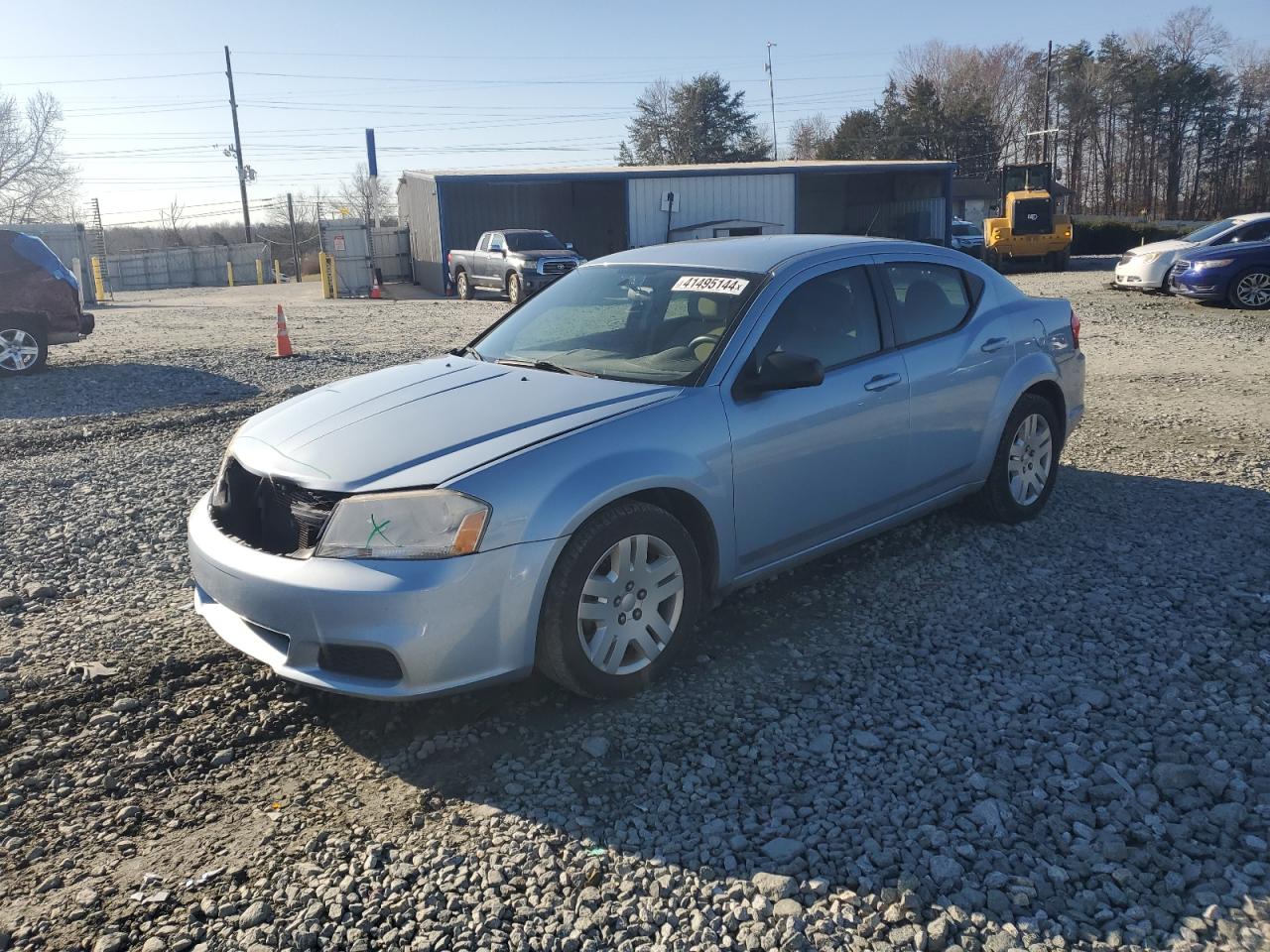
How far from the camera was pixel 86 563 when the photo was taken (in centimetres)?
566

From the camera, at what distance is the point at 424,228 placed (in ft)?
114

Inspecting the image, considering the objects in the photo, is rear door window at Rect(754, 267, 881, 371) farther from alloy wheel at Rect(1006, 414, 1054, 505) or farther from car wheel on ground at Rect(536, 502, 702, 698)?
alloy wheel at Rect(1006, 414, 1054, 505)

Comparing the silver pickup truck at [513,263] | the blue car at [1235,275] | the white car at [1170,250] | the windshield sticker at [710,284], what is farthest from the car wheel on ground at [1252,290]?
the windshield sticker at [710,284]

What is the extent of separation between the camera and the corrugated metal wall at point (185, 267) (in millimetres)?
47812

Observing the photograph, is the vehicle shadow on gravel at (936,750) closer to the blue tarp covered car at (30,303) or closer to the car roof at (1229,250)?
the blue tarp covered car at (30,303)

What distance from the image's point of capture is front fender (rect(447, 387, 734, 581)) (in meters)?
3.49

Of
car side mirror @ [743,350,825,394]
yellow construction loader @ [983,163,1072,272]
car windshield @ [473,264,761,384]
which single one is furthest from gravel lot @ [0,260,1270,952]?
yellow construction loader @ [983,163,1072,272]

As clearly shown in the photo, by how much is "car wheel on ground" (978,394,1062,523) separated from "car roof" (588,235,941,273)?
110 cm

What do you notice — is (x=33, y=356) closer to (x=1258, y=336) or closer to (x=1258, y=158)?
(x=1258, y=336)

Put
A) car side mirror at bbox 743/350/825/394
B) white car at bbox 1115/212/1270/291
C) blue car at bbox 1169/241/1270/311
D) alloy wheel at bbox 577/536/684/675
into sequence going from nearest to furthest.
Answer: alloy wheel at bbox 577/536/684/675
car side mirror at bbox 743/350/825/394
blue car at bbox 1169/241/1270/311
white car at bbox 1115/212/1270/291

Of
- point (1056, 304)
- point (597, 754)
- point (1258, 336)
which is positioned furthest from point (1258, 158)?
point (597, 754)

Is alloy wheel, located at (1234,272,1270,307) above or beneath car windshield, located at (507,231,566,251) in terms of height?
beneath

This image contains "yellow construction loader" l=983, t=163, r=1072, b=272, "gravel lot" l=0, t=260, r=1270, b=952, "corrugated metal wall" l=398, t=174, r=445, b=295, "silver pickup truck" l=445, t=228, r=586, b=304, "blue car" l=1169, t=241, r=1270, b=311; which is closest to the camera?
"gravel lot" l=0, t=260, r=1270, b=952

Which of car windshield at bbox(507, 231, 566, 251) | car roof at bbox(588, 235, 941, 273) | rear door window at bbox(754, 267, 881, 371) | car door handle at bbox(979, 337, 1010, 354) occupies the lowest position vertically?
car door handle at bbox(979, 337, 1010, 354)
